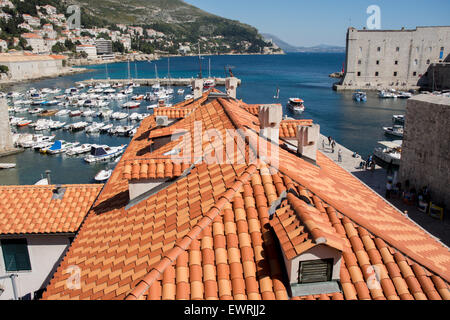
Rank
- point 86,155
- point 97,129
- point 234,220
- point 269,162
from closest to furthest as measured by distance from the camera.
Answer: point 234,220
point 269,162
point 86,155
point 97,129

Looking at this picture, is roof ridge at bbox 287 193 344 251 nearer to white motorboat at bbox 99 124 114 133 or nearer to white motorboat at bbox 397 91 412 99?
white motorboat at bbox 99 124 114 133

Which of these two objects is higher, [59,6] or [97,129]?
[59,6]

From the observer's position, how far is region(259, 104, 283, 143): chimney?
7.24 meters

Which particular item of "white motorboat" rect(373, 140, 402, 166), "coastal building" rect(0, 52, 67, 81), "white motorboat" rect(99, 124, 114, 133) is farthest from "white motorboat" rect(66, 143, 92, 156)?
"coastal building" rect(0, 52, 67, 81)

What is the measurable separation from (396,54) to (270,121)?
7574 cm

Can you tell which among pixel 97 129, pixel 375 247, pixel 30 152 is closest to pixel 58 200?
pixel 375 247

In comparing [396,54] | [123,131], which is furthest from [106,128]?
[396,54]

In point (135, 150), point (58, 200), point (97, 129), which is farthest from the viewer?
point (97, 129)

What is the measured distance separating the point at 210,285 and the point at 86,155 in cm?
3348

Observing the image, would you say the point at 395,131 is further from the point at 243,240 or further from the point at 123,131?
the point at 243,240

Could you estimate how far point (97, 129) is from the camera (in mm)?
43625

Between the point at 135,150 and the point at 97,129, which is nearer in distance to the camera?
the point at 135,150

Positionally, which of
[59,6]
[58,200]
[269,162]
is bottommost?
[58,200]

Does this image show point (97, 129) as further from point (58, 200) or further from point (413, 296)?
point (413, 296)
